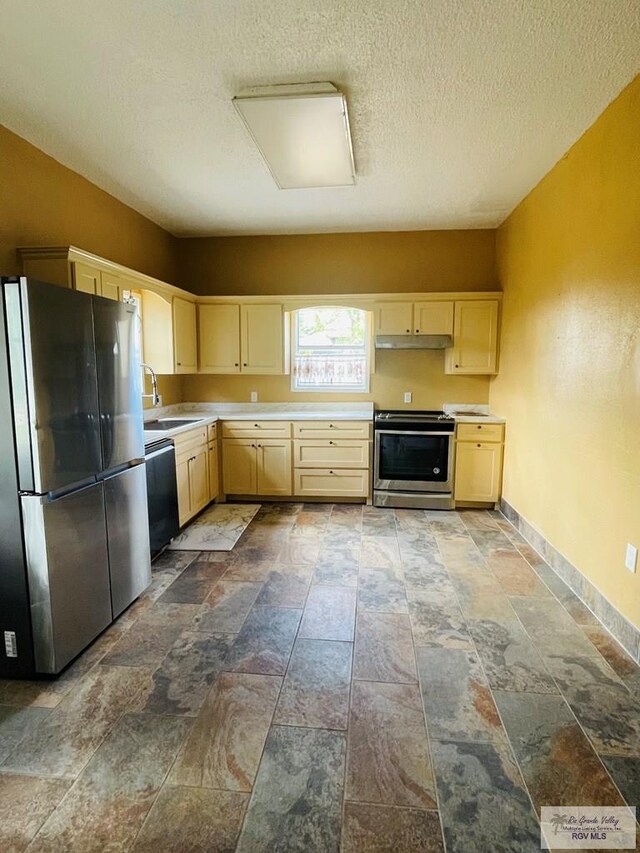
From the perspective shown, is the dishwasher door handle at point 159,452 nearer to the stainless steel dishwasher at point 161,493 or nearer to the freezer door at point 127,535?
the stainless steel dishwasher at point 161,493

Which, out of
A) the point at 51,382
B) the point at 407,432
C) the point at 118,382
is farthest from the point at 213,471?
the point at 51,382

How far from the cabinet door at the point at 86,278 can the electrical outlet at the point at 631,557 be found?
3.27m

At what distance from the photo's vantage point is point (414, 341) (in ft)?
14.6

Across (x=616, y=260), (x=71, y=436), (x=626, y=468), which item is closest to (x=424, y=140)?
(x=616, y=260)

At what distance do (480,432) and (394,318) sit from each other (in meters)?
1.45

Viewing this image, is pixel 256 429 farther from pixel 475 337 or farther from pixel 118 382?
pixel 475 337

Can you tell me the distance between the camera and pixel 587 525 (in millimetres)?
2604

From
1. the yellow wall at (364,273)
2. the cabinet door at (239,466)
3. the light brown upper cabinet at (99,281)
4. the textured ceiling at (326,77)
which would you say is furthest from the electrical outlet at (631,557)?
the cabinet door at (239,466)

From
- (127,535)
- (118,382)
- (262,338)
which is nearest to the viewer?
(118,382)

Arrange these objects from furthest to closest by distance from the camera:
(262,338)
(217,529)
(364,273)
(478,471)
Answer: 1. (364,273)
2. (262,338)
3. (478,471)
4. (217,529)

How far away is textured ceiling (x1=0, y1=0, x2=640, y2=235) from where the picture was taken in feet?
5.82

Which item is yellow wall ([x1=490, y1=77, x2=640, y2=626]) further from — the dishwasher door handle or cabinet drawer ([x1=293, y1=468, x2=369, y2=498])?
the dishwasher door handle

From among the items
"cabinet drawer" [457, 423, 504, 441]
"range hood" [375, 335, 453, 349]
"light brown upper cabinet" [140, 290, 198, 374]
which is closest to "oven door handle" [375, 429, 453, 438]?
"cabinet drawer" [457, 423, 504, 441]

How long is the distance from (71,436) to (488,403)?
162 inches
